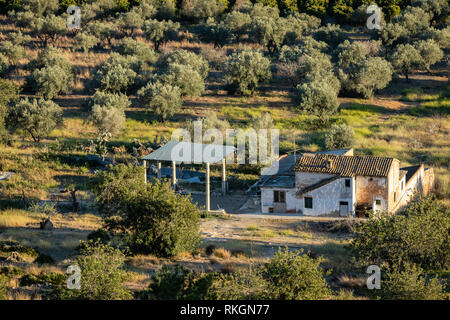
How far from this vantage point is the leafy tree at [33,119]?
46.6m

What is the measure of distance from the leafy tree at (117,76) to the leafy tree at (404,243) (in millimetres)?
35849

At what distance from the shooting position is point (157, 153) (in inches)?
1476

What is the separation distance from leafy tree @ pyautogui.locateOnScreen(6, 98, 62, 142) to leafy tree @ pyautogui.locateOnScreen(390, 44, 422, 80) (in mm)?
36666

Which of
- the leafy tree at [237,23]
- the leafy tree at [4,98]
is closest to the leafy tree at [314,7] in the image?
the leafy tree at [237,23]

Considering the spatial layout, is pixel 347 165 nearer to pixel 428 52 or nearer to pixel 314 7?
pixel 428 52

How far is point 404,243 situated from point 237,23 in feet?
180

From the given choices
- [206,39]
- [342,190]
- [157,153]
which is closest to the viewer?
[342,190]

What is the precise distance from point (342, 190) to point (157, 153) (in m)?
12.1

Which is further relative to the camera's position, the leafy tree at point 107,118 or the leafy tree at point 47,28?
the leafy tree at point 47,28

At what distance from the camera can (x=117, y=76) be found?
55469mm

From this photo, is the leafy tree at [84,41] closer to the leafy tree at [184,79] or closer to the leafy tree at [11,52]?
the leafy tree at [11,52]

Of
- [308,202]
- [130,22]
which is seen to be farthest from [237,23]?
[308,202]
